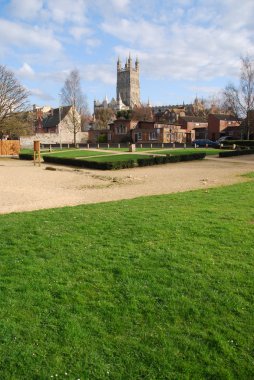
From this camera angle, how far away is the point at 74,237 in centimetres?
705

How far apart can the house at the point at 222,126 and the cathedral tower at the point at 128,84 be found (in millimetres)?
93621

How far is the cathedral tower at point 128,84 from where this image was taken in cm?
16162

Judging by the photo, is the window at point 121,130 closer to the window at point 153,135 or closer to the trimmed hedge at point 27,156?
the window at point 153,135

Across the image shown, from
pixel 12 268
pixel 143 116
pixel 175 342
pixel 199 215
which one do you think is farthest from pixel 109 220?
pixel 143 116

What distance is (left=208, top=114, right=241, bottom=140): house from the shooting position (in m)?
69.4

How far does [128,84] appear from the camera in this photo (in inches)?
6383

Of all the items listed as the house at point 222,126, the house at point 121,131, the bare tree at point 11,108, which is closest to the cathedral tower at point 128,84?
the house at point 121,131

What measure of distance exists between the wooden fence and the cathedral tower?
11969cm

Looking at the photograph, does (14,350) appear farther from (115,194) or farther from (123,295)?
(115,194)

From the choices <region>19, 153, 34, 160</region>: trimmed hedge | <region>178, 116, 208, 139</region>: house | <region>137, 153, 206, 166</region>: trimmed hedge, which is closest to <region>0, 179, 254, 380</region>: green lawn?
<region>137, 153, 206, 166</region>: trimmed hedge

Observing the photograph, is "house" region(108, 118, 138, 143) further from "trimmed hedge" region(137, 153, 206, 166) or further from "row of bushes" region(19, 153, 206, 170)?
"trimmed hedge" region(137, 153, 206, 166)

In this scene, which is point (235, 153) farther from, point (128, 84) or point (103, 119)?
point (128, 84)

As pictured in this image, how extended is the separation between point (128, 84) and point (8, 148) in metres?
125

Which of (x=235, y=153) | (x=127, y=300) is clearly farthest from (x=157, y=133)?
(x=127, y=300)
